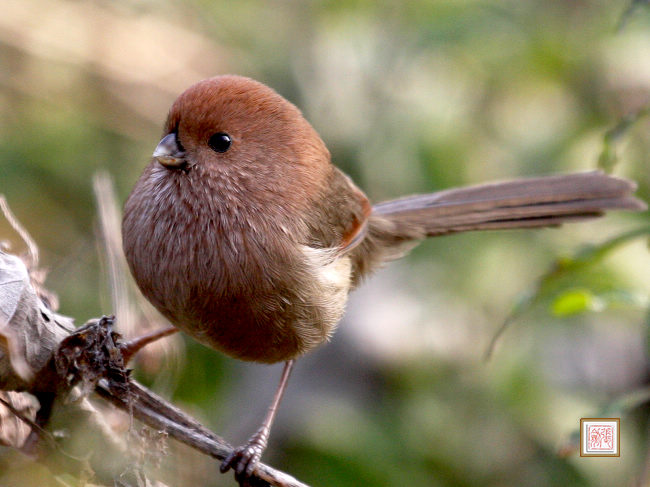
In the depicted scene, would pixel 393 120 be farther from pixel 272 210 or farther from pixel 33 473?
pixel 33 473

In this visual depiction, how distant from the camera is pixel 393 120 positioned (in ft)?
16.6

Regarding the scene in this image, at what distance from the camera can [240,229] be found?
312cm

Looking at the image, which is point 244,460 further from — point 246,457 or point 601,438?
point 601,438

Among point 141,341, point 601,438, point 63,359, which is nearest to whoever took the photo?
point 63,359

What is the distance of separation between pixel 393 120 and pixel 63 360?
3.09m

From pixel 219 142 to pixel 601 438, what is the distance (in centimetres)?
209

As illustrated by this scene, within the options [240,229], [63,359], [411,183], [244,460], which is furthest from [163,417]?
[411,183]

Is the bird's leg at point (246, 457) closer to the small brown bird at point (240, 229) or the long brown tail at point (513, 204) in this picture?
the small brown bird at point (240, 229)

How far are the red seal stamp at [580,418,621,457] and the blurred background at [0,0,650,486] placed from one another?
0.17 metres

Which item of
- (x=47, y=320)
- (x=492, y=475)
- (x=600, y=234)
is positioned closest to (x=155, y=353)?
(x=47, y=320)

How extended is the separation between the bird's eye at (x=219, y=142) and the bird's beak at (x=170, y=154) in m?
0.12

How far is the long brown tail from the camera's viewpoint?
4.17 metres

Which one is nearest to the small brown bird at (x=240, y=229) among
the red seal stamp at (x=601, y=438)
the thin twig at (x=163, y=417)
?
the thin twig at (x=163, y=417)

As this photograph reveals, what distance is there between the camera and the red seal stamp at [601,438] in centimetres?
367
